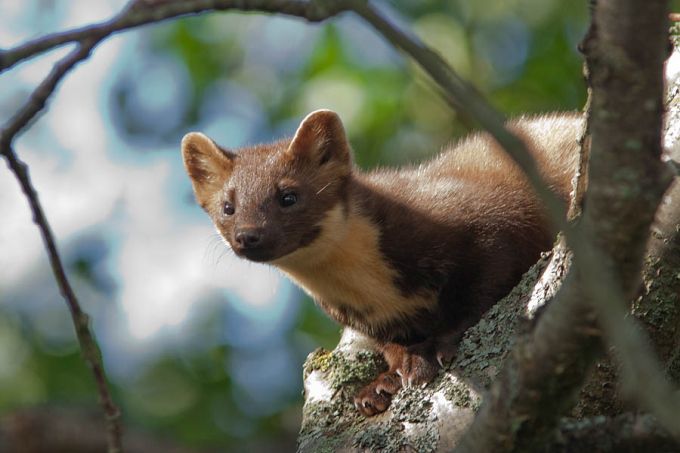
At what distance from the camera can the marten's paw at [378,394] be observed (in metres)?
4.91

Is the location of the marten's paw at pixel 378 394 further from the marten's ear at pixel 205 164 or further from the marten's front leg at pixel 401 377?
the marten's ear at pixel 205 164

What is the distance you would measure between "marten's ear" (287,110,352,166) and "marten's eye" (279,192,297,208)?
1.18 feet

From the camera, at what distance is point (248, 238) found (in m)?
6.04

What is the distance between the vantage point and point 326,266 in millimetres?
6477

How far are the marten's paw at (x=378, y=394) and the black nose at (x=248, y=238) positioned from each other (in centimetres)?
122

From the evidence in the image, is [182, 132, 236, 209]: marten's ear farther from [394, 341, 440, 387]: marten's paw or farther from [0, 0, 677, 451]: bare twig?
[0, 0, 677, 451]: bare twig

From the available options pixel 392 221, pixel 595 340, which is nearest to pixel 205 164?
pixel 392 221

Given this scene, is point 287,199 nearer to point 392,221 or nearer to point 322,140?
point 322,140

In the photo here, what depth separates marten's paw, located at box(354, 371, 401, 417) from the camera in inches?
193

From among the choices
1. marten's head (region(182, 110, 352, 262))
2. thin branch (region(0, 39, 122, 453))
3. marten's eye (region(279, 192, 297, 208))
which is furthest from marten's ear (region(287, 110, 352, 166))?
thin branch (region(0, 39, 122, 453))

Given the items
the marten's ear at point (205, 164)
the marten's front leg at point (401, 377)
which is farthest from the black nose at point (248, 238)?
the marten's front leg at point (401, 377)

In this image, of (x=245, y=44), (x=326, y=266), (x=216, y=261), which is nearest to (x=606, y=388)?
(x=326, y=266)

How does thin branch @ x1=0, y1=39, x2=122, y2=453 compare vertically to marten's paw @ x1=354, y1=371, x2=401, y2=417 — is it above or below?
above

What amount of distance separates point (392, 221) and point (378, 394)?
1503 millimetres
